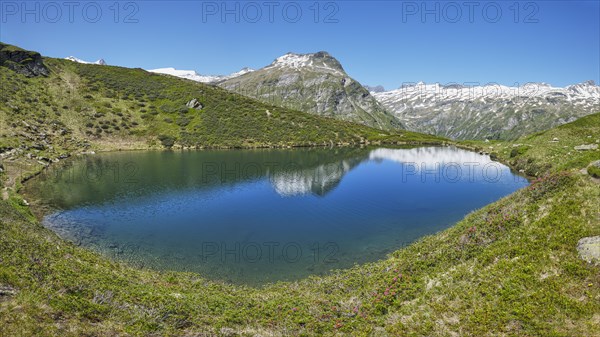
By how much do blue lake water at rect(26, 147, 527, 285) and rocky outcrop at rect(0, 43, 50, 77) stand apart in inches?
3329

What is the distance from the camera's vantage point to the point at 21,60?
135125 millimetres

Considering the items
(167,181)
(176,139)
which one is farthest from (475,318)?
(176,139)

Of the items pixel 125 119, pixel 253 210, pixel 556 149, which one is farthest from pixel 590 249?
pixel 125 119

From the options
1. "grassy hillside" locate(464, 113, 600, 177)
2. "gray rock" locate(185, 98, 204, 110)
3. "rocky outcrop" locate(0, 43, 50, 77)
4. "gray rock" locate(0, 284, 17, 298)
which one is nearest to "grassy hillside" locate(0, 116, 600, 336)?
"gray rock" locate(0, 284, 17, 298)

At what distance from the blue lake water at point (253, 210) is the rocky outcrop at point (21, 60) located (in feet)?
277

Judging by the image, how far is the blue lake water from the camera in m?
30.7

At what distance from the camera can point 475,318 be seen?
14328 mm

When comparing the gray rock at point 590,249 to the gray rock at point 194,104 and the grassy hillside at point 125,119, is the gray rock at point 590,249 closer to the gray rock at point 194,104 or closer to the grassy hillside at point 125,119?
the grassy hillside at point 125,119

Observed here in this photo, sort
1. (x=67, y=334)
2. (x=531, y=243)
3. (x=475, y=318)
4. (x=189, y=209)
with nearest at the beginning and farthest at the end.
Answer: (x=67, y=334) → (x=475, y=318) → (x=531, y=243) → (x=189, y=209)

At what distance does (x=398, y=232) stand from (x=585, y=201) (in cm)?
2126

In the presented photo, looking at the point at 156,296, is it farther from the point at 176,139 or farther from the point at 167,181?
the point at 176,139

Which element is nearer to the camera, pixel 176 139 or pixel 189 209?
pixel 189 209

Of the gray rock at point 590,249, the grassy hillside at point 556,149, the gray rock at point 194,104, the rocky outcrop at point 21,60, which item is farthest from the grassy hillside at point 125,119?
the gray rock at point 590,249

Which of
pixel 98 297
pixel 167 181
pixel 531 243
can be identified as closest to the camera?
pixel 98 297
